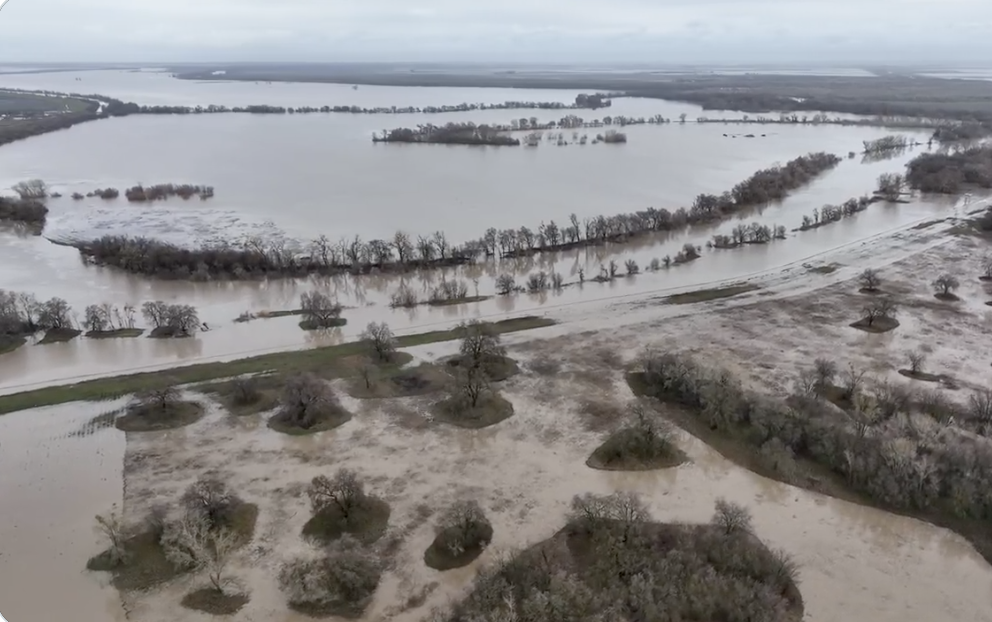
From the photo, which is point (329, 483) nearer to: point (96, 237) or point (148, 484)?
point (148, 484)

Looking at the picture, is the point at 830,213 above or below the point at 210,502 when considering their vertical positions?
above

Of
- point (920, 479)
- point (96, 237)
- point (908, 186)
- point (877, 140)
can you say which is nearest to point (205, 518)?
point (920, 479)

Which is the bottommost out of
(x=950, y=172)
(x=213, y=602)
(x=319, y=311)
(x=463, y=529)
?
(x=213, y=602)

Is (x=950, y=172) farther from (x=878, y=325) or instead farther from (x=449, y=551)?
(x=449, y=551)

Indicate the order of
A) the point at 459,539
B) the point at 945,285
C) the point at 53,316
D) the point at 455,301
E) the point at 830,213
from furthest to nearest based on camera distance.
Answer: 1. the point at 830,213
2. the point at 455,301
3. the point at 945,285
4. the point at 53,316
5. the point at 459,539

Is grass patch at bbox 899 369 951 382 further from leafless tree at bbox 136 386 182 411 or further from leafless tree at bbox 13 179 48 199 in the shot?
leafless tree at bbox 13 179 48 199

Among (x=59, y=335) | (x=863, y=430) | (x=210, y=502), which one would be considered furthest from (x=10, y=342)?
(x=863, y=430)

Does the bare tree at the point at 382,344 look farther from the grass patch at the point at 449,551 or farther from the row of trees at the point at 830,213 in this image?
the row of trees at the point at 830,213
